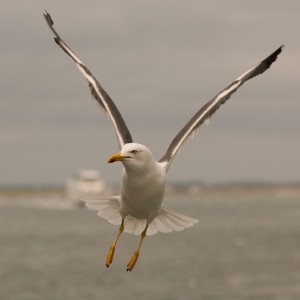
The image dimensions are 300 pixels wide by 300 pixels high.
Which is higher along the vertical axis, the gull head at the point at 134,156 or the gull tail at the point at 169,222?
the gull head at the point at 134,156

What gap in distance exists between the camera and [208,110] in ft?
54.6

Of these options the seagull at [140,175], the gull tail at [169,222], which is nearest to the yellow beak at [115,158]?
the seagull at [140,175]

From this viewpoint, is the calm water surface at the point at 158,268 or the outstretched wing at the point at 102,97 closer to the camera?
the outstretched wing at the point at 102,97

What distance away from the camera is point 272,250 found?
414 ft

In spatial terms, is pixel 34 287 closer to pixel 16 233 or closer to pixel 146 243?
pixel 146 243

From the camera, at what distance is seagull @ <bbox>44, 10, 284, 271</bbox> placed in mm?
13031

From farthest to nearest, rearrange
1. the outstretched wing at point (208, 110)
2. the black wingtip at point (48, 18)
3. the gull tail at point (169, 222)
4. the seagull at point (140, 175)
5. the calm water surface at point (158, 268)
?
the calm water surface at point (158, 268)
the black wingtip at point (48, 18)
the gull tail at point (169, 222)
the outstretched wing at point (208, 110)
the seagull at point (140, 175)

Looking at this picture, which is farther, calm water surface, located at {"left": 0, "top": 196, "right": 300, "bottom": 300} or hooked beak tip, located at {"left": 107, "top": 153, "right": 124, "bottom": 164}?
calm water surface, located at {"left": 0, "top": 196, "right": 300, "bottom": 300}

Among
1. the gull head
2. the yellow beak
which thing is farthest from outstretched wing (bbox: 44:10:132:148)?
the yellow beak

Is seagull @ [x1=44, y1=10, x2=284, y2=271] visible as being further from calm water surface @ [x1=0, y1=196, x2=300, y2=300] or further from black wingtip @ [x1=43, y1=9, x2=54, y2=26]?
calm water surface @ [x1=0, y1=196, x2=300, y2=300]

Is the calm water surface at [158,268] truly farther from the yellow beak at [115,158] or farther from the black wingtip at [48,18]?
the yellow beak at [115,158]

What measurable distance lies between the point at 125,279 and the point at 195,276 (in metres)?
8.31

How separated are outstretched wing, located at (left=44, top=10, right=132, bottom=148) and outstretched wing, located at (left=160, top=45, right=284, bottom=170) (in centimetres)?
90

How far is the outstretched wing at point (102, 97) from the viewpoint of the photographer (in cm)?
1514
